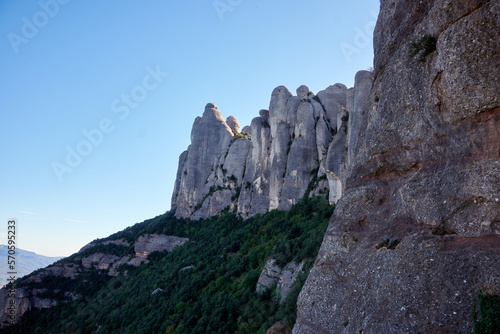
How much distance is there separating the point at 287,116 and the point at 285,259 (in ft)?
85.6

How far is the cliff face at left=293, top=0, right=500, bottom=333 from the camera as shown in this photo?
698 centimetres

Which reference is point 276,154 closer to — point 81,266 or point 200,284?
point 200,284

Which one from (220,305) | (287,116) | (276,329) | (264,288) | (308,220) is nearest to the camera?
(276,329)

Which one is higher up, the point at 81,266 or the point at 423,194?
the point at 423,194

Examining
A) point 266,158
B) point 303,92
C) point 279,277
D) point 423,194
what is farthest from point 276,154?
point 423,194

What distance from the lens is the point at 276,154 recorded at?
43656 millimetres

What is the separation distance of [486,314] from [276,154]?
3788 centimetres

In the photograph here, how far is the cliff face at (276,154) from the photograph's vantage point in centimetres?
3208

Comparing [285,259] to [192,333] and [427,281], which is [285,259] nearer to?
[192,333]

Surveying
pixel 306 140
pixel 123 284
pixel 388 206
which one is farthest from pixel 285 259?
pixel 123 284

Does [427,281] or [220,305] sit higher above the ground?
[427,281]

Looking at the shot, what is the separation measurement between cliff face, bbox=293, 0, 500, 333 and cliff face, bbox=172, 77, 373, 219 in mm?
15053

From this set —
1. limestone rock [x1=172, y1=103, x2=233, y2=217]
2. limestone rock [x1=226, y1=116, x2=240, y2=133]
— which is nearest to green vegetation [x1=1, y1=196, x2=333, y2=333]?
limestone rock [x1=172, y1=103, x2=233, y2=217]

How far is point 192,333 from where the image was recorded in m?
22.6
